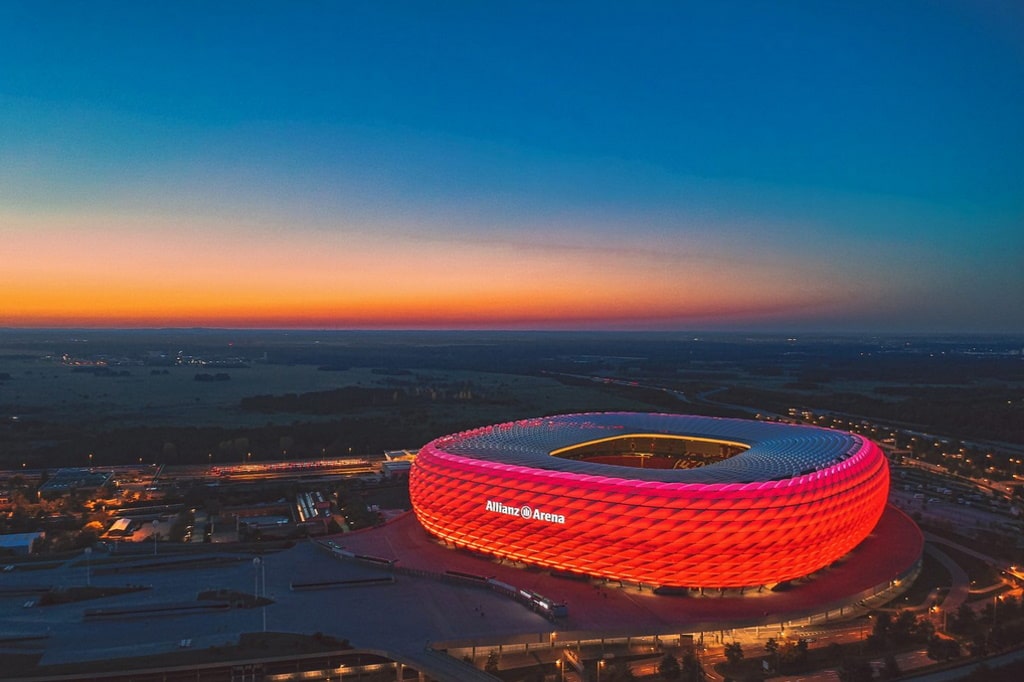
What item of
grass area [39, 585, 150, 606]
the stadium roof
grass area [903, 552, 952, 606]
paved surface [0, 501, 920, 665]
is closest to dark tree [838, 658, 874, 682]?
paved surface [0, 501, 920, 665]

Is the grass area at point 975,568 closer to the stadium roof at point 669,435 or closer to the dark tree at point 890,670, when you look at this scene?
the stadium roof at point 669,435

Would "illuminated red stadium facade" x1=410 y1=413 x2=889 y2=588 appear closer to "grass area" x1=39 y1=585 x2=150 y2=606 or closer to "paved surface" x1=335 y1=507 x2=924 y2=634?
"paved surface" x1=335 y1=507 x2=924 y2=634

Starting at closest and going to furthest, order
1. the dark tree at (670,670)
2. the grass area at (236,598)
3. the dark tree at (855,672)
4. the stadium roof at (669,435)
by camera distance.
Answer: the dark tree at (855,672), the dark tree at (670,670), the grass area at (236,598), the stadium roof at (669,435)

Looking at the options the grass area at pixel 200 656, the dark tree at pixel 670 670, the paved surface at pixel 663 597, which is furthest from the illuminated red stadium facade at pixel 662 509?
the grass area at pixel 200 656

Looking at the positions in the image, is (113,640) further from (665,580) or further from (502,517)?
(665,580)

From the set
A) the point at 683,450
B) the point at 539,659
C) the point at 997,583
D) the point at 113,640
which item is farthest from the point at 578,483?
the point at 997,583

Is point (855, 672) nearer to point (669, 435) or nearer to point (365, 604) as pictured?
point (365, 604)

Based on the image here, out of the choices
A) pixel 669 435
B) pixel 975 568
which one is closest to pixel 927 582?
pixel 975 568

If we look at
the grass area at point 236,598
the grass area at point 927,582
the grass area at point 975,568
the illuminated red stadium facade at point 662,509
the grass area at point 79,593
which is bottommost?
the grass area at point 975,568
